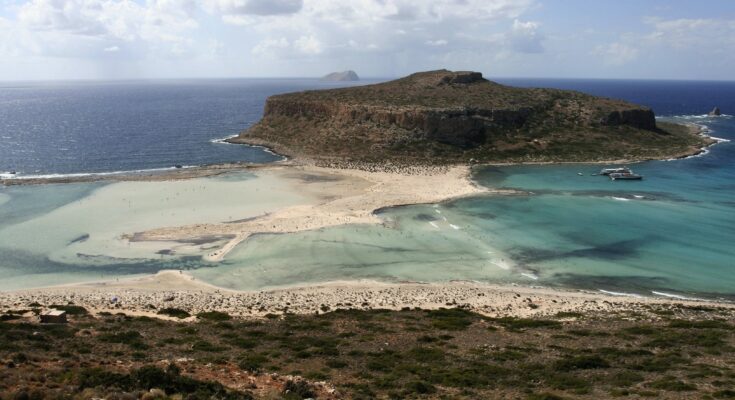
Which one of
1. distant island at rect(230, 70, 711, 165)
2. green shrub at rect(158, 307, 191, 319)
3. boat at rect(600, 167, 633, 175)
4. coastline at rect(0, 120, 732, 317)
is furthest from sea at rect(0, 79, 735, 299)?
distant island at rect(230, 70, 711, 165)

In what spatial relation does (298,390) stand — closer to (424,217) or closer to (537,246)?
(537,246)

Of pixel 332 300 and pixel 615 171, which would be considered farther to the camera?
pixel 615 171

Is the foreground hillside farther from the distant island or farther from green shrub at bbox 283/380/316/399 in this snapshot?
the distant island

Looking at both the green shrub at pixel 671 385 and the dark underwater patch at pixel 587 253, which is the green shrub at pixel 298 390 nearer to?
the green shrub at pixel 671 385

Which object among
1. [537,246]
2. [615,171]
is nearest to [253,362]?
[537,246]

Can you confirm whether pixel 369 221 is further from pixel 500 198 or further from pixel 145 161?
pixel 145 161

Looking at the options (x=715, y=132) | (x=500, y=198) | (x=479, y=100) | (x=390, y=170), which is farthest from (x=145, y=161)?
(x=715, y=132)
